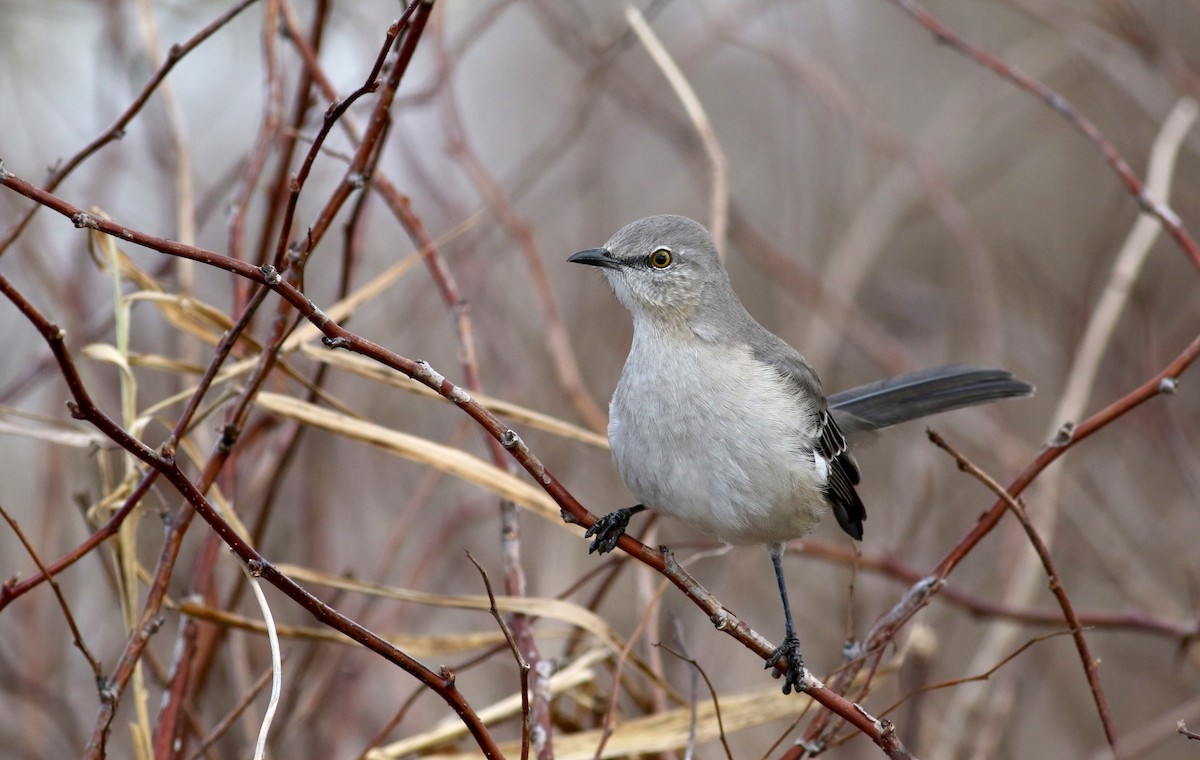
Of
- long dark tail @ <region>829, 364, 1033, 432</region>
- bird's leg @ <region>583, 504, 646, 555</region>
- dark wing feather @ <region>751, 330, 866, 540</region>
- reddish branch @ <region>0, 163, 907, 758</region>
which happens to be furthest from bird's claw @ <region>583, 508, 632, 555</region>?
long dark tail @ <region>829, 364, 1033, 432</region>

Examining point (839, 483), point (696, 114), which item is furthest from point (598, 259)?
point (839, 483)

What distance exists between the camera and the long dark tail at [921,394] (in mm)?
3891

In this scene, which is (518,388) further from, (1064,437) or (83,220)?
(83,220)

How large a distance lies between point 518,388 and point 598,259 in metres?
1.19

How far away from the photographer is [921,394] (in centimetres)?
407

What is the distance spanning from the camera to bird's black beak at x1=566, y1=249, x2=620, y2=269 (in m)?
3.69

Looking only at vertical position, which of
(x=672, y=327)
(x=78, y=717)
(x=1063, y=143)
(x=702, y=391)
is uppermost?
(x=1063, y=143)

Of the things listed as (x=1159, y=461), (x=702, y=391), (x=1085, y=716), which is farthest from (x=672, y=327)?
(x=1159, y=461)

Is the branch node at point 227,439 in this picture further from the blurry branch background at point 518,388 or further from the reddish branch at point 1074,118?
the reddish branch at point 1074,118

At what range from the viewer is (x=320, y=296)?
6188 millimetres

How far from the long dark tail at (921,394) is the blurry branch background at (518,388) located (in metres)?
0.45

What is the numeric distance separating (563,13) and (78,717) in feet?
15.7

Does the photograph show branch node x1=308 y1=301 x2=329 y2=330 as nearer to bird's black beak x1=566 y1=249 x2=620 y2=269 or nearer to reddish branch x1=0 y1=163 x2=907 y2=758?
reddish branch x1=0 y1=163 x2=907 y2=758

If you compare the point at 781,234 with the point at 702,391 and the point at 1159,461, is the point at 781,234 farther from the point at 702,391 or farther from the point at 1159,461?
the point at 702,391
